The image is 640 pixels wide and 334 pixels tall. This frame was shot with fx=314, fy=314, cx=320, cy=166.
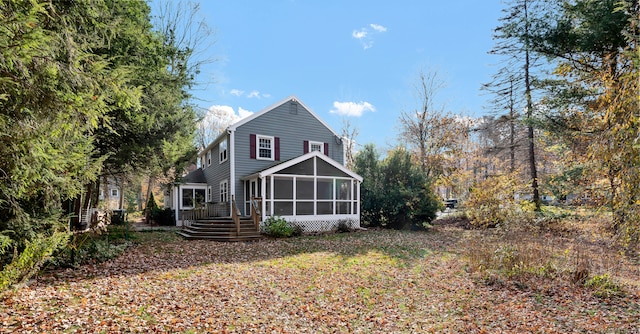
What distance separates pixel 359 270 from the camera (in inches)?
327

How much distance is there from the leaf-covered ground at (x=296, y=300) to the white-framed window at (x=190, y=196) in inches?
404

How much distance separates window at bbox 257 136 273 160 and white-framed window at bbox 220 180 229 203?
7.71ft

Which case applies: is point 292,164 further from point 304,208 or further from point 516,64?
point 516,64

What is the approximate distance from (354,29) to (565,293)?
15267 millimetres

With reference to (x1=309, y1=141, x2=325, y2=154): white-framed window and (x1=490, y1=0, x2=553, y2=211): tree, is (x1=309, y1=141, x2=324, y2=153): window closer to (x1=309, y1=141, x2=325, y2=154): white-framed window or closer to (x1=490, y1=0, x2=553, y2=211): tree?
(x1=309, y1=141, x2=325, y2=154): white-framed window

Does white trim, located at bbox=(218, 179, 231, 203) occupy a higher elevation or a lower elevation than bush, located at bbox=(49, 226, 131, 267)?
higher

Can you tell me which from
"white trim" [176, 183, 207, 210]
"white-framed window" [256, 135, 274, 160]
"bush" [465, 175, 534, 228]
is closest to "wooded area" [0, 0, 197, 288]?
"white-framed window" [256, 135, 274, 160]

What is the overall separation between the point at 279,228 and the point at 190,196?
353 inches

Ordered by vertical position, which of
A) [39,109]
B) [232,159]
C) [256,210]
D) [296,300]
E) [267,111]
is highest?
[267,111]

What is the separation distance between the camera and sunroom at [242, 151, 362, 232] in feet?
48.0

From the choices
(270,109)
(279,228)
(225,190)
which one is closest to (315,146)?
(270,109)

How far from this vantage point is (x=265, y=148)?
16.8m

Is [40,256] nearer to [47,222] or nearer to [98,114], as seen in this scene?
[47,222]

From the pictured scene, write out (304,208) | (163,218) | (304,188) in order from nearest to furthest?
(304,208)
(304,188)
(163,218)
